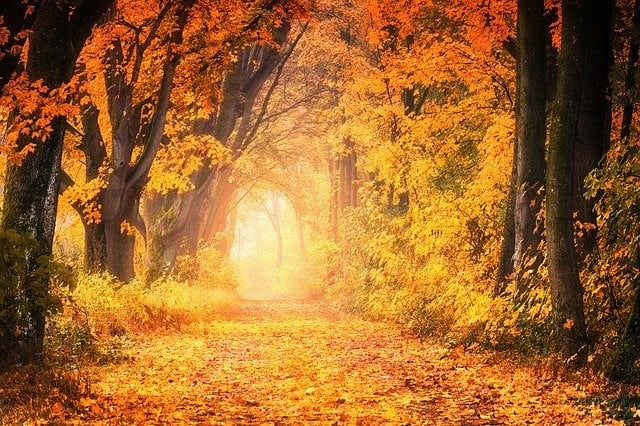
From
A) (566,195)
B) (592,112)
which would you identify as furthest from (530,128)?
(566,195)

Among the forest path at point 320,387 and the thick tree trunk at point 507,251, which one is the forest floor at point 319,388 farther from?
the thick tree trunk at point 507,251

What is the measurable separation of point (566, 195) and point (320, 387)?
4050mm

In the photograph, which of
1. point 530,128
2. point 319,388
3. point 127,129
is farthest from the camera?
point 127,129

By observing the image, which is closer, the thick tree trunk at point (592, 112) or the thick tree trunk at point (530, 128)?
the thick tree trunk at point (592, 112)

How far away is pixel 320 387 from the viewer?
870 centimetres

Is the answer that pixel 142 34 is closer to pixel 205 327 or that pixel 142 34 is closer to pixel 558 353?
pixel 205 327

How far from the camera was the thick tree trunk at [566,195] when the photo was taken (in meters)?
9.09

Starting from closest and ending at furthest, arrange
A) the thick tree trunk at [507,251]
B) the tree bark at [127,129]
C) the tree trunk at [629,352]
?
the tree trunk at [629,352] < the thick tree trunk at [507,251] < the tree bark at [127,129]

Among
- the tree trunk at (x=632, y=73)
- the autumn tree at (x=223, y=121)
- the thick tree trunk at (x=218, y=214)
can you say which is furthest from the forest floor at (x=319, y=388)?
the thick tree trunk at (x=218, y=214)

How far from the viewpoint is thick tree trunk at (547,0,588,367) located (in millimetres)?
9086

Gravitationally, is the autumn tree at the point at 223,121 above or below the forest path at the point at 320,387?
above

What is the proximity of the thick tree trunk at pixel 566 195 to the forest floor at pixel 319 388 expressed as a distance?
2.34ft

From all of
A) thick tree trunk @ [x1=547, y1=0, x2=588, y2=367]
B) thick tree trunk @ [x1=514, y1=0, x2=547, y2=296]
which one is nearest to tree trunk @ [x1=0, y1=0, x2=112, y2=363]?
thick tree trunk @ [x1=547, y1=0, x2=588, y2=367]

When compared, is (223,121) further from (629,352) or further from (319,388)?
(629,352)
